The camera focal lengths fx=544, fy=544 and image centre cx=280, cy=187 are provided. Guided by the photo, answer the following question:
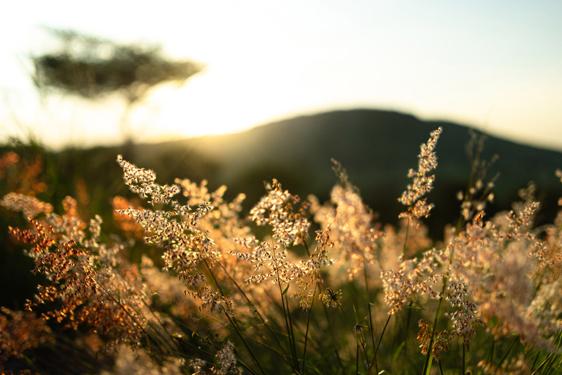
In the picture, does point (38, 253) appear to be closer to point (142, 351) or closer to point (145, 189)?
point (145, 189)

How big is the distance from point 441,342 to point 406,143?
57.0 metres

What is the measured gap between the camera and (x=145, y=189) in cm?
186

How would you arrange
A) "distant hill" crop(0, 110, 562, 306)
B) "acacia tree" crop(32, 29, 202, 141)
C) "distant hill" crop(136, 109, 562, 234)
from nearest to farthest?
"distant hill" crop(0, 110, 562, 306) < "acacia tree" crop(32, 29, 202, 141) < "distant hill" crop(136, 109, 562, 234)

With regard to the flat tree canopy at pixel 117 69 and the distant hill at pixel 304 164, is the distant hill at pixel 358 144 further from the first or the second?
the flat tree canopy at pixel 117 69

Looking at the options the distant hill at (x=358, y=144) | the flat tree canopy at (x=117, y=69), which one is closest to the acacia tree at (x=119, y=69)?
the flat tree canopy at (x=117, y=69)

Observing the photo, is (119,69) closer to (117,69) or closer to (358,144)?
(117,69)

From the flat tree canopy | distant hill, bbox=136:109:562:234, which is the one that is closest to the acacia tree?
the flat tree canopy

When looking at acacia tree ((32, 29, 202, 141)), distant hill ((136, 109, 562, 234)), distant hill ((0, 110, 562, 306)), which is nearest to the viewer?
distant hill ((0, 110, 562, 306))

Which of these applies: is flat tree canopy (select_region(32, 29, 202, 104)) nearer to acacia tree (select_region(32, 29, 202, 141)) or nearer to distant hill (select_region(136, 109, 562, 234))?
acacia tree (select_region(32, 29, 202, 141))

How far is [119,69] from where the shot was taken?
95.9 feet

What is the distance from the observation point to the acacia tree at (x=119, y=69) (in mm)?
27203

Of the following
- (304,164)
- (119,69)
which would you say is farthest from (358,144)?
(304,164)

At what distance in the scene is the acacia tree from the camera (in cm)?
2720

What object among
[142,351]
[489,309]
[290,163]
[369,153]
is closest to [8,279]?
[142,351]
